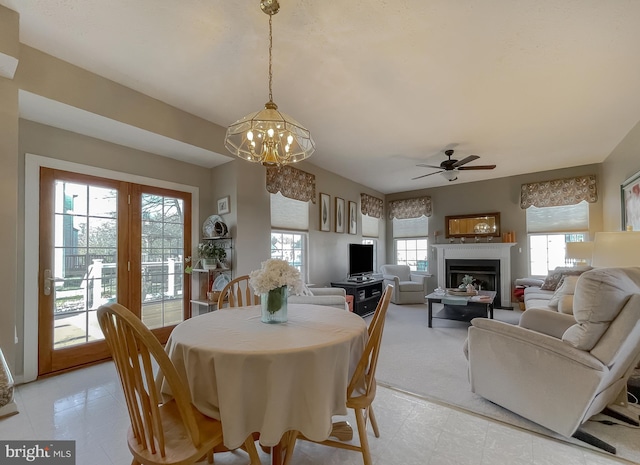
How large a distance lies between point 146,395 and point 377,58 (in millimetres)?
2603

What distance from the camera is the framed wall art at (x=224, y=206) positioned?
3908 mm

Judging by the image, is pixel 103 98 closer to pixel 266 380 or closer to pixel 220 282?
pixel 220 282

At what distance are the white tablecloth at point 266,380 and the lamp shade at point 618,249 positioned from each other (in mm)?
2841

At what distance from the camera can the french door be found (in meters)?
2.82

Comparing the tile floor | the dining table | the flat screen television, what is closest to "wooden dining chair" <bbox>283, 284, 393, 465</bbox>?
the dining table

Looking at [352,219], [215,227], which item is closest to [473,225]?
[352,219]

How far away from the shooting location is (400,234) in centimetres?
750

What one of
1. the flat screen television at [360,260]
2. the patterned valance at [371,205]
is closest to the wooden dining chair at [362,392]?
the flat screen television at [360,260]

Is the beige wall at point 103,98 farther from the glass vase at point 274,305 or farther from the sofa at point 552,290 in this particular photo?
the sofa at point 552,290

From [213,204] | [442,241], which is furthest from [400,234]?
[213,204]

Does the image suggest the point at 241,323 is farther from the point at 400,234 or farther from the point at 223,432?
the point at 400,234

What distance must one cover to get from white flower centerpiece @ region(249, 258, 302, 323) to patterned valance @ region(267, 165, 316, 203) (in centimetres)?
262

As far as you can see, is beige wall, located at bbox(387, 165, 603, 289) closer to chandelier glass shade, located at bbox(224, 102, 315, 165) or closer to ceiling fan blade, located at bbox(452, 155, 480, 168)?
ceiling fan blade, located at bbox(452, 155, 480, 168)

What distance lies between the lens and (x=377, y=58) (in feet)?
7.73
